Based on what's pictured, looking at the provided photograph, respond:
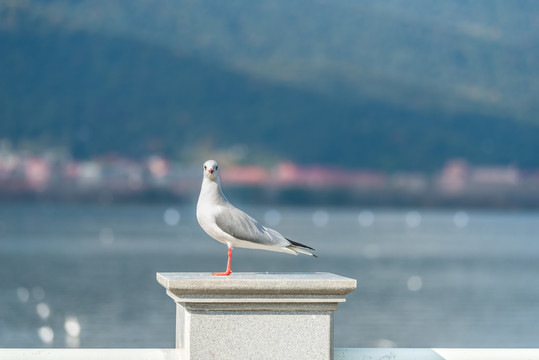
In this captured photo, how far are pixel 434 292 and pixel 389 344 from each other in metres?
25.3

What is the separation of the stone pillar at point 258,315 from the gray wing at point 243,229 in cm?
30

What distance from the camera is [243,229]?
6.68 m

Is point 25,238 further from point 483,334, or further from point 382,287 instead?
point 483,334

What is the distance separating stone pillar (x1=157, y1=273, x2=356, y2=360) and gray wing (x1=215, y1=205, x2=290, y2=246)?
0.97ft

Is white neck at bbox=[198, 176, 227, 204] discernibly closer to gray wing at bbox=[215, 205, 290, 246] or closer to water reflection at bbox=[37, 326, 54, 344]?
gray wing at bbox=[215, 205, 290, 246]

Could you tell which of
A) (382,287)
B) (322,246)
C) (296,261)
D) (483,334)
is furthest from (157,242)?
(483,334)

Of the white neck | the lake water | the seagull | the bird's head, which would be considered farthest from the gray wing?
the lake water

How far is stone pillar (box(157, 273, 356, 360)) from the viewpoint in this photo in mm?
6309

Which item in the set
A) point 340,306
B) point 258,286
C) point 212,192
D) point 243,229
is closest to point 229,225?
point 243,229

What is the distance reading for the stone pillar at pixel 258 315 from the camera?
20.7 feet

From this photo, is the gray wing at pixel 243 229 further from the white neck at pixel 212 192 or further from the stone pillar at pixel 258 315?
the stone pillar at pixel 258 315

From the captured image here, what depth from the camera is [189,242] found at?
398 feet

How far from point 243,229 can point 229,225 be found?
0.33 feet

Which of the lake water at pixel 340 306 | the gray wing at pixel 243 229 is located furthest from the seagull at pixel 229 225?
the lake water at pixel 340 306
